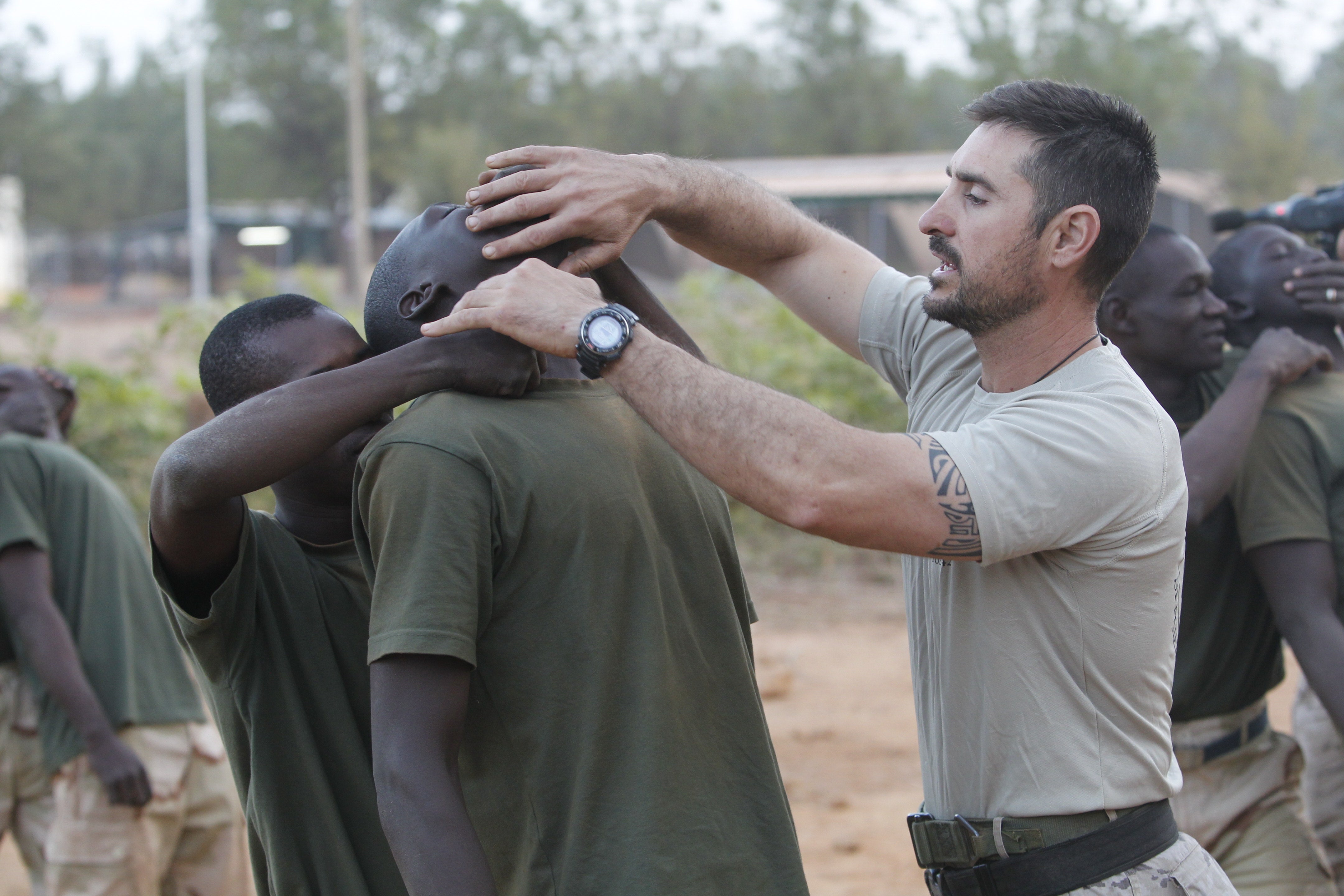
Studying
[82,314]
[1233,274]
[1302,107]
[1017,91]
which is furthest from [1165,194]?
[82,314]

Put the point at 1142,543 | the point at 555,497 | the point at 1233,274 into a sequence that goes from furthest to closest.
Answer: the point at 1233,274, the point at 1142,543, the point at 555,497

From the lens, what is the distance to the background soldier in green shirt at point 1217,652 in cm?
334

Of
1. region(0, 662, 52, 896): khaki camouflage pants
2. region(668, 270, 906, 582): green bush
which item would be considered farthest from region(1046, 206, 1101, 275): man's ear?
region(668, 270, 906, 582): green bush

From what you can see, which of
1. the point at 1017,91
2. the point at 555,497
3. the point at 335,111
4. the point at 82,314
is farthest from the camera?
the point at 335,111

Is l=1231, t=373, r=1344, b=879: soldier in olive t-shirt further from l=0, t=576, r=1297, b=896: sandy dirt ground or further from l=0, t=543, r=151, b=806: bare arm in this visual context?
l=0, t=543, r=151, b=806: bare arm

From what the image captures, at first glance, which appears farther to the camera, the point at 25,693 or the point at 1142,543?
the point at 25,693

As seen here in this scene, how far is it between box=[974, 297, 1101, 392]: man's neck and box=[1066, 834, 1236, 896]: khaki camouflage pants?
2.82 feet

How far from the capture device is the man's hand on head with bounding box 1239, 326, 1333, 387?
3.23 m

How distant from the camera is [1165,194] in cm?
2342

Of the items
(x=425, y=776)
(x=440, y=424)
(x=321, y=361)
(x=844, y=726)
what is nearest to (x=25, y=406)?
(x=321, y=361)

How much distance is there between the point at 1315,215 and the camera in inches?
142

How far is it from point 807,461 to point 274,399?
0.84 m

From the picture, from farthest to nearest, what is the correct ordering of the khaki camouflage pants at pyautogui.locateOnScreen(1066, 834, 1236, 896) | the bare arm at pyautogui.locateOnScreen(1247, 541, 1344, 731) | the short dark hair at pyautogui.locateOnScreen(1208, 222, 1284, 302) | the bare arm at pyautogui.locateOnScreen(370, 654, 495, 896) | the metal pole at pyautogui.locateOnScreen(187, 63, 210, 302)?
the metal pole at pyautogui.locateOnScreen(187, 63, 210, 302), the short dark hair at pyautogui.locateOnScreen(1208, 222, 1284, 302), the bare arm at pyautogui.locateOnScreen(1247, 541, 1344, 731), the khaki camouflage pants at pyautogui.locateOnScreen(1066, 834, 1236, 896), the bare arm at pyautogui.locateOnScreen(370, 654, 495, 896)

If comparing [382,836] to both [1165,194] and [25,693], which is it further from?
[1165,194]
